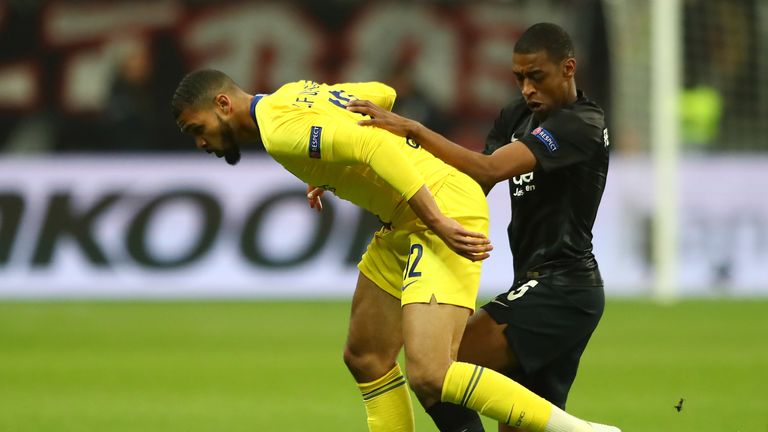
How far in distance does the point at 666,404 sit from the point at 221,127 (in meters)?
3.71

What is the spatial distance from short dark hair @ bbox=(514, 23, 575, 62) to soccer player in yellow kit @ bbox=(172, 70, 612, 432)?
60 cm

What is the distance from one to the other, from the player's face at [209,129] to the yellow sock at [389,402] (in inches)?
46.0

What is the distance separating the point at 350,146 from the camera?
4.91 m

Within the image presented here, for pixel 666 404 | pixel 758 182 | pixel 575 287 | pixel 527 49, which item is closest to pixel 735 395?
pixel 666 404

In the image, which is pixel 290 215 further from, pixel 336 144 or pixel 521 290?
pixel 336 144

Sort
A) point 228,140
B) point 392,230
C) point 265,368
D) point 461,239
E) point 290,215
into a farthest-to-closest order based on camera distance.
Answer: point 290,215 → point 265,368 → point 392,230 → point 228,140 → point 461,239

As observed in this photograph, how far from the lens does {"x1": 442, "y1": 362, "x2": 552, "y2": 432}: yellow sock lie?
4.90 m

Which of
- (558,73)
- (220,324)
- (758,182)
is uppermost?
(758,182)

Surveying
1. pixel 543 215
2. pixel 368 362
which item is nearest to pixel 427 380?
pixel 368 362

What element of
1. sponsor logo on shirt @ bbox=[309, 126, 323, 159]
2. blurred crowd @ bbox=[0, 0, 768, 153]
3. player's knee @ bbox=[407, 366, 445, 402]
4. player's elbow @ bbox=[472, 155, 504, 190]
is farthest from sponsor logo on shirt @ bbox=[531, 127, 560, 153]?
blurred crowd @ bbox=[0, 0, 768, 153]

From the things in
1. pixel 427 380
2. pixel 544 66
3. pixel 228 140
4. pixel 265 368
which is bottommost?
pixel 265 368

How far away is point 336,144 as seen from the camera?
16.1ft

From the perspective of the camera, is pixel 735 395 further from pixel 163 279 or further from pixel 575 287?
pixel 163 279

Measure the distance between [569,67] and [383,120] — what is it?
2.51 feet
